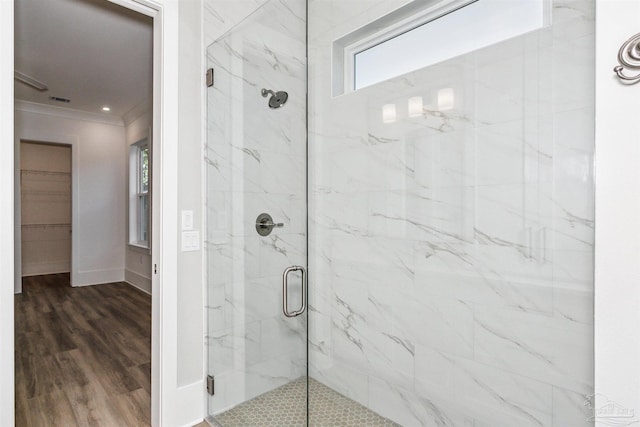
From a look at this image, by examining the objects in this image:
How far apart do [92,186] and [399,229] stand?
5.41 metres

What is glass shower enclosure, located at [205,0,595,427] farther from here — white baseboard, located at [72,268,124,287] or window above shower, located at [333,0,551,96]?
white baseboard, located at [72,268,124,287]

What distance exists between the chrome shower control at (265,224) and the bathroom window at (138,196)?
4.40 meters

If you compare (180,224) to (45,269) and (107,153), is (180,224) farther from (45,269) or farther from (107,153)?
(45,269)

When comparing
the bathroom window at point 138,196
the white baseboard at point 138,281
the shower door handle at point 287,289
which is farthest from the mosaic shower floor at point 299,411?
the bathroom window at point 138,196

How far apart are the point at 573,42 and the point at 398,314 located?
4.18ft

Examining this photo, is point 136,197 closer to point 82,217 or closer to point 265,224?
point 82,217

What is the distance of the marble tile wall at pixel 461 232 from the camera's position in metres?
1.13

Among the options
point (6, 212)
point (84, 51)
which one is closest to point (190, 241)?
point (6, 212)

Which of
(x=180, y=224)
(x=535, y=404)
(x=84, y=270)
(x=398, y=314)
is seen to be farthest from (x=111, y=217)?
(x=535, y=404)

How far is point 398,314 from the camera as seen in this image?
1741 millimetres

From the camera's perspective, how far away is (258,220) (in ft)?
5.79
